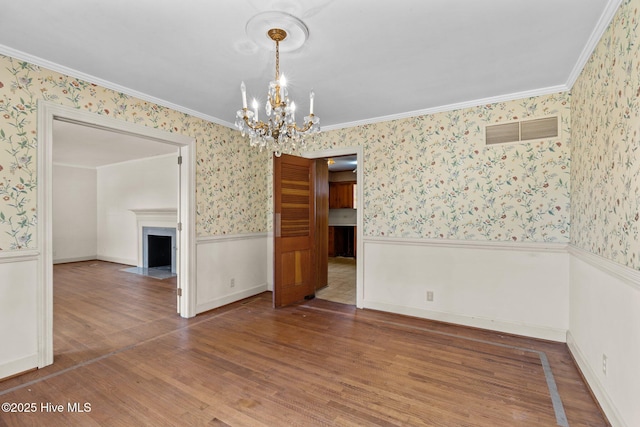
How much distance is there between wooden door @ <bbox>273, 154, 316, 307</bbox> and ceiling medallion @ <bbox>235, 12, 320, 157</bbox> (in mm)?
1667

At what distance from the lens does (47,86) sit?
8.24ft

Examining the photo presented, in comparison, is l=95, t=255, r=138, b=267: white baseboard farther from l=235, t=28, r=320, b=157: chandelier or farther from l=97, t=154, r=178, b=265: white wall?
l=235, t=28, r=320, b=157: chandelier

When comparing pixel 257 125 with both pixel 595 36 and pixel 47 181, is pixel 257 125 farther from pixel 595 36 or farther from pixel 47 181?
pixel 595 36

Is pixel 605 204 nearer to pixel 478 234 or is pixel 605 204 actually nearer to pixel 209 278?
pixel 478 234

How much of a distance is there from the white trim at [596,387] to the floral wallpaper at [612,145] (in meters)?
0.87

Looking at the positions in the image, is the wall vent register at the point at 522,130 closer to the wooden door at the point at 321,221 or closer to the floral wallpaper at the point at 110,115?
the wooden door at the point at 321,221

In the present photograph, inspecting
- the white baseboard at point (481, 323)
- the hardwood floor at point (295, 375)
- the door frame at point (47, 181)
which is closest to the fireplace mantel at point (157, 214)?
the hardwood floor at point (295, 375)

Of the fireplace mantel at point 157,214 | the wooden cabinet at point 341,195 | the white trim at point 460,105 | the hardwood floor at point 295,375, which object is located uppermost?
the white trim at point 460,105

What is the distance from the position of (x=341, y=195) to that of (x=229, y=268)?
4877 millimetres

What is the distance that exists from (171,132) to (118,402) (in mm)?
2668

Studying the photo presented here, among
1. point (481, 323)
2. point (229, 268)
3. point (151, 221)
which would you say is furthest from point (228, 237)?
point (151, 221)

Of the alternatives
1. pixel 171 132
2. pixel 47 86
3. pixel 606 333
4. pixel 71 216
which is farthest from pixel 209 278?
pixel 71 216

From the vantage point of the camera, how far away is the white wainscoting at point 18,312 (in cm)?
229

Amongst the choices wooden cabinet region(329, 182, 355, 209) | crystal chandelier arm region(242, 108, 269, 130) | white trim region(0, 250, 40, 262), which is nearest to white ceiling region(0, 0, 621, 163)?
crystal chandelier arm region(242, 108, 269, 130)
